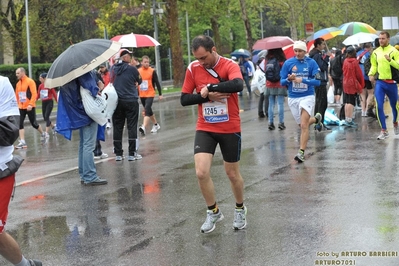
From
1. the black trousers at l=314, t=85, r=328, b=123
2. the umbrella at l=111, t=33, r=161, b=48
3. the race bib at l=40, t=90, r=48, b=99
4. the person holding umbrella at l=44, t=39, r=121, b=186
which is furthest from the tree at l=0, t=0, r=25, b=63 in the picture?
the person holding umbrella at l=44, t=39, r=121, b=186

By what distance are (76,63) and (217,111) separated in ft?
12.4

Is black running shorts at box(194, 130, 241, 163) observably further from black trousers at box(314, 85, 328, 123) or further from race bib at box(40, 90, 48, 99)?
race bib at box(40, 90, 48, 99)

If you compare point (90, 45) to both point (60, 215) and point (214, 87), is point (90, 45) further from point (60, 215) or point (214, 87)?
point (214, 87)

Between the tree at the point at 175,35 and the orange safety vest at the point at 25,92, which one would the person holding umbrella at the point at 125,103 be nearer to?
the orange safety vest at the point at 25,92

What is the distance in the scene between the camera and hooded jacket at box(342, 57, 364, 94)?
1645 cm

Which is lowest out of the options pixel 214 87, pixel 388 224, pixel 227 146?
pixel 388 224

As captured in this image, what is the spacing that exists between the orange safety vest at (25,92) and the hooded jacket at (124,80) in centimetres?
491

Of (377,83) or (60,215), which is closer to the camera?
(60,215)

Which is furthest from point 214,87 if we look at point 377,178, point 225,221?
point 377,178

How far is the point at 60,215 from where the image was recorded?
8492 mm

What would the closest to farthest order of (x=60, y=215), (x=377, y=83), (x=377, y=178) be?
(x=60, y=215) → (x=377, y=178) → (x=377, y=83)

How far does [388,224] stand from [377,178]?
2619 millimetres

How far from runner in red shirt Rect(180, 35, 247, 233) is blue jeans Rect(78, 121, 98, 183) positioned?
140 inches

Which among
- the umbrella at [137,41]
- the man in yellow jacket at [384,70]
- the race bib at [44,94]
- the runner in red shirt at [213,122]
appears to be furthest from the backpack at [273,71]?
the runner in red shirt at [213,122]
